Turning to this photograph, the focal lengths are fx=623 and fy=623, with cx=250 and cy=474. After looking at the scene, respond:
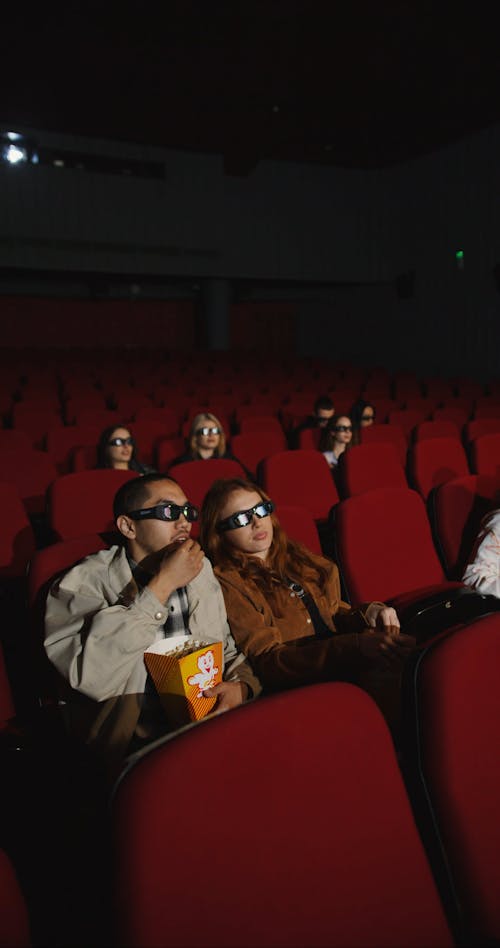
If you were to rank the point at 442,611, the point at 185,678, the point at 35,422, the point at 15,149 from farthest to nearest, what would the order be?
the point at 15,149
the point at 35,422
the point at 442,611
the point at 185,678

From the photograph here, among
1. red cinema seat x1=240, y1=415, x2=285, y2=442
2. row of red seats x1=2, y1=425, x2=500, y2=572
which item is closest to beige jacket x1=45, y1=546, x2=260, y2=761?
row of red seats x1=2, y1=425, x2=500, y2=572

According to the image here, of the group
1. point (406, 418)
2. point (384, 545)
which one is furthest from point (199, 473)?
point (406, 418)

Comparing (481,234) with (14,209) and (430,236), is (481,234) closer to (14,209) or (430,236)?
(430,236)

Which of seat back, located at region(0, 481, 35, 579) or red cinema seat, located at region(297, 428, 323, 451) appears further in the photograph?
red cinema seat, located at region(297, 428, 323, 451)

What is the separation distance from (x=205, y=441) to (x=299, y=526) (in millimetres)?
1505

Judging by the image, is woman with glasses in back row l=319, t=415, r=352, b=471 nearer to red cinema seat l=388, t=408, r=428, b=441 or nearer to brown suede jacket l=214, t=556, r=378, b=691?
red cinema seat l=388, t=408, r=428, b=441

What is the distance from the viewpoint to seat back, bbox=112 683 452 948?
0.72m

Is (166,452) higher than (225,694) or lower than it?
higher

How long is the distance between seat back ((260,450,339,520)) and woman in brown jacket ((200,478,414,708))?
1352mm

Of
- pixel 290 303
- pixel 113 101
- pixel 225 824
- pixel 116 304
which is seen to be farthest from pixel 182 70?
pixel 225 824

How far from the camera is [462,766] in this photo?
98 cm

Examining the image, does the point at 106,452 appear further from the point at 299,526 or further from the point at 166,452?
the point at 299,526

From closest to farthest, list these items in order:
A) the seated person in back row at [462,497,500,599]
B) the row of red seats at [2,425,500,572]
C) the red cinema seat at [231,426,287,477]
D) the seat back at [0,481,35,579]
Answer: the seated person in back row at [462,497,500,599], the seat back at [0,481,35,579], the row of red seats at [2,425,500,572], the red cinema seat at [231,426,287,477]

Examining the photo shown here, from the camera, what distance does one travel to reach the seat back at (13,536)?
2.64 metres
